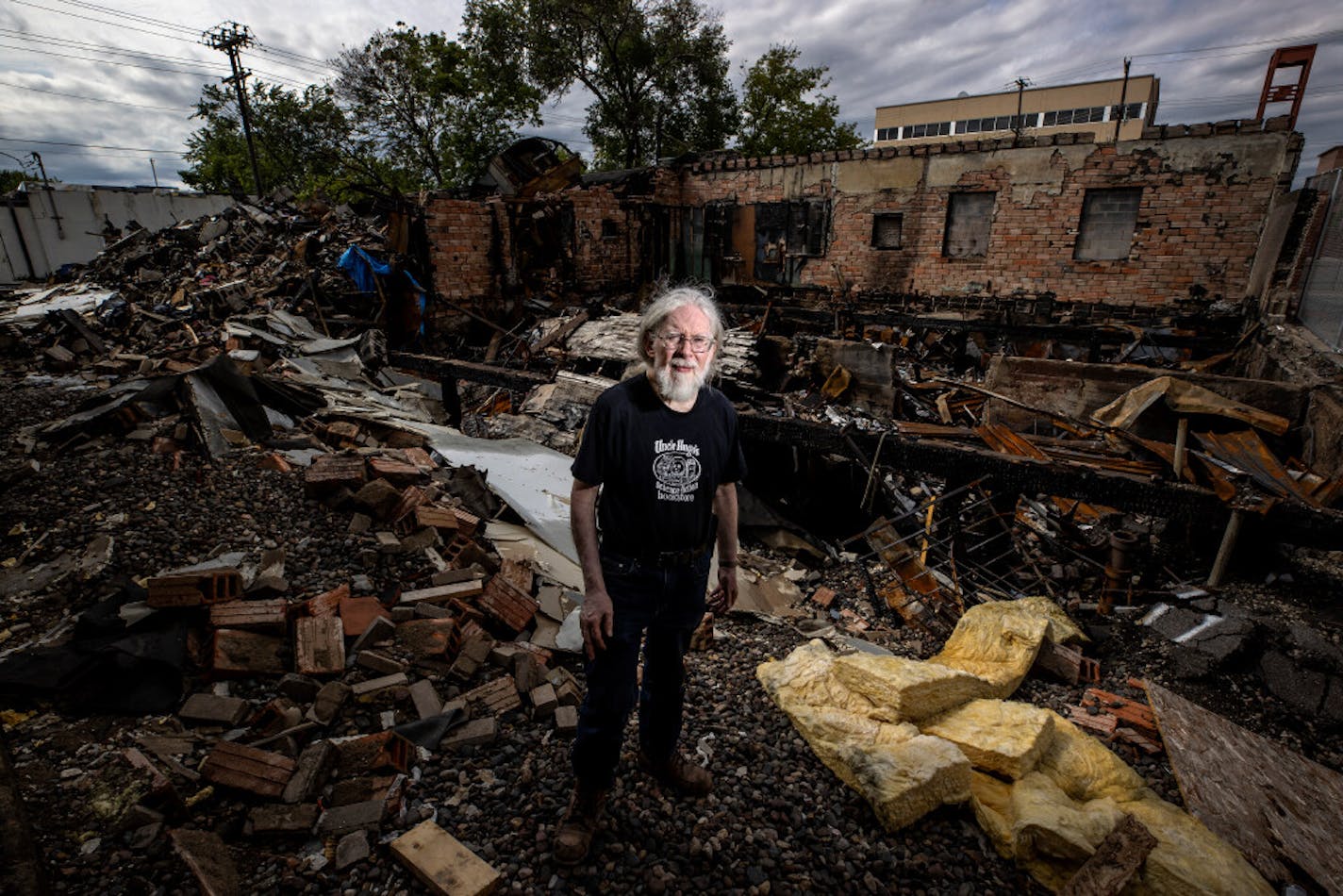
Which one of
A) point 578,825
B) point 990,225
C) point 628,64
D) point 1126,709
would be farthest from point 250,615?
point 628,64

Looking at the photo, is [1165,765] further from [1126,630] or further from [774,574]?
[774,574]

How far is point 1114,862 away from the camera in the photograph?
2.09 meters

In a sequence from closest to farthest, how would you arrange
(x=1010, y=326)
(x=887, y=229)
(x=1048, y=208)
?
(x=1010, y=326) → (x=1048, y=208) → (x=887, y=229)

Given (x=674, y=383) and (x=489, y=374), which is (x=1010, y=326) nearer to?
(x=489, y=374)

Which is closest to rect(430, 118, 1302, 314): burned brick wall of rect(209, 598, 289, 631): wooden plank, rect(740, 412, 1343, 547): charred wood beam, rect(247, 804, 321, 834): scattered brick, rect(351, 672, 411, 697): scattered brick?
rect(740, 412, 1343, 547): charred wood beam

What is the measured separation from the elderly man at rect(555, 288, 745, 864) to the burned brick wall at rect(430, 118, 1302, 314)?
9.73m

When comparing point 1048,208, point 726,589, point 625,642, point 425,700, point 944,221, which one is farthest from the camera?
point 944,221

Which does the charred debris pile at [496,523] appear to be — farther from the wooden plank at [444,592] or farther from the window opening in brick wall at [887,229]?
the window opening in brick wall at [887,229]

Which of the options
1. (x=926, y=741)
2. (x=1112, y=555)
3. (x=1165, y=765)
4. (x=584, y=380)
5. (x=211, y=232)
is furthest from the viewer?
(x=211, y=232)

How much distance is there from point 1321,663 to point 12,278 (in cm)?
3485

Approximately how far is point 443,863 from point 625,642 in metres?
0.96

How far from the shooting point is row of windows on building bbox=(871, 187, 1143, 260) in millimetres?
11500

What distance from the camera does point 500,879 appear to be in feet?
6.75

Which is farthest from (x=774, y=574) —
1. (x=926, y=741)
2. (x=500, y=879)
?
(x=500, y=879)
